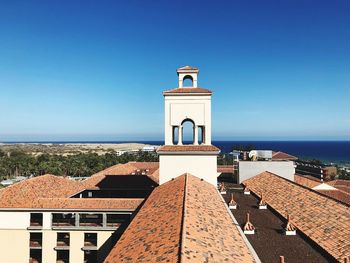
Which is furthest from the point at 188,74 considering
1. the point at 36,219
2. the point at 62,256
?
the point at 62,256

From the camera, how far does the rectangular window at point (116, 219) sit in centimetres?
2433

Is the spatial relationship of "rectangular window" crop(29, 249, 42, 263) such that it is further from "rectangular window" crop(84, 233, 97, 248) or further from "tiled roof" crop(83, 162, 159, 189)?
"tiled roof" crop(83, 162, 159, 189)

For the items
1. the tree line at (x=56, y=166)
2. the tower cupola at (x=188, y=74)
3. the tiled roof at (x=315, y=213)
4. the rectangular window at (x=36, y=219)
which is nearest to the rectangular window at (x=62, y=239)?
the rectangular window at (x=36, y=219)

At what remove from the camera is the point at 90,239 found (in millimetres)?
24938

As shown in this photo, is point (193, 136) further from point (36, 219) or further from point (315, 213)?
point (36, 219)

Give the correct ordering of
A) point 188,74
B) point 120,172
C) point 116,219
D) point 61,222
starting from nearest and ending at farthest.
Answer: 1. point 188,74
2. point 116,219
3. point 61,222
4. point 120,172

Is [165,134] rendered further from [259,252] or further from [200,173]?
[259,252]

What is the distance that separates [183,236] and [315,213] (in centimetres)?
938

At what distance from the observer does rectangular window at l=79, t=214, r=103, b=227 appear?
24.5 m

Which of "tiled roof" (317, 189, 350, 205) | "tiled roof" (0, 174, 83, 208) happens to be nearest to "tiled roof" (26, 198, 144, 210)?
"tiled roof" (0, 174, 83, 208)

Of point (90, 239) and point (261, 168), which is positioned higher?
point (261, 168)

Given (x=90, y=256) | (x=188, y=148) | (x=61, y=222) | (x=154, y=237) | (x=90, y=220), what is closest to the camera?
(x=154, y=237)

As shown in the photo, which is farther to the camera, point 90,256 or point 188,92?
point 90,256

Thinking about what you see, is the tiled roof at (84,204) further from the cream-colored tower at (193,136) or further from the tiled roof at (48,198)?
the cream-colored tower at (193,136)
